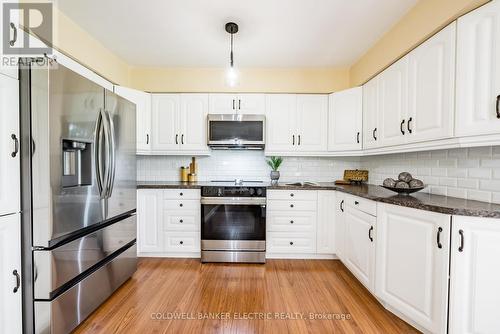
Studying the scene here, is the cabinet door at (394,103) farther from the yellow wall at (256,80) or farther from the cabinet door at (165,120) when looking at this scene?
the cabinet door at (165,120)

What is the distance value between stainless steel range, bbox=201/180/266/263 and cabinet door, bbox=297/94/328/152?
36.2 inches

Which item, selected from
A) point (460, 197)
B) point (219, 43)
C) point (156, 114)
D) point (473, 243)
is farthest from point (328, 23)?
point (156, 114)

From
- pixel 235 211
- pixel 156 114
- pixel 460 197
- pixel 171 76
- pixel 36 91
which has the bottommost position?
pixel 235 211

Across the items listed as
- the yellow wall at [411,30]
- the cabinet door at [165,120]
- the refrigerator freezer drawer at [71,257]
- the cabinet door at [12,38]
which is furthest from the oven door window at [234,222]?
the yellow wall at [411,30]

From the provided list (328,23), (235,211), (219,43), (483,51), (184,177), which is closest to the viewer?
(483,51)

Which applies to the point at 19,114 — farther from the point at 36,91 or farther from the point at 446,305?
the point at 446,305

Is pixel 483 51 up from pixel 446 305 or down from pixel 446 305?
up

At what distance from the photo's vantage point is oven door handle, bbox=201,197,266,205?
8.93 ft

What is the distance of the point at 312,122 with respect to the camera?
10.1 ft

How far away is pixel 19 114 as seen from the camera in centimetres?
133

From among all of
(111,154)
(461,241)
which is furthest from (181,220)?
(461,241)

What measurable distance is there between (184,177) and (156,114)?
3.06 feet

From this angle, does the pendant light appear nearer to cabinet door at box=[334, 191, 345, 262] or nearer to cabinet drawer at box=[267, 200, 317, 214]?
cabinet drawer at box=[267, 200, 317, 214]

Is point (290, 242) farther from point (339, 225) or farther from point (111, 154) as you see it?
point (111, 154)
